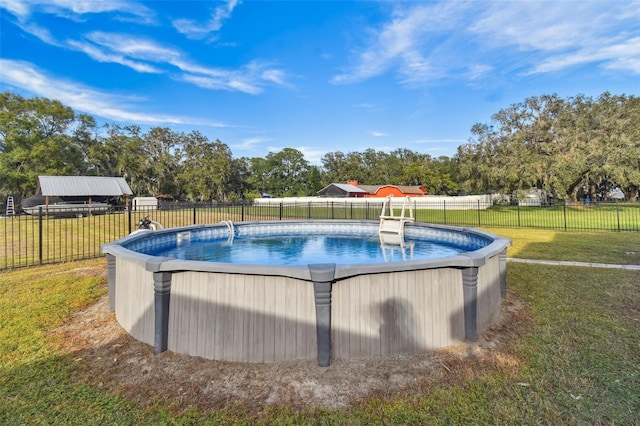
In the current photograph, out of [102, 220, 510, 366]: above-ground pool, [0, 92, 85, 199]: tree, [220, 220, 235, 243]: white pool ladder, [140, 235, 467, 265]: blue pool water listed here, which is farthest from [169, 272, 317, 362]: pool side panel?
[0, 92, 85, 199]: tree

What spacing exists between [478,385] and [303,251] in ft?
18.2

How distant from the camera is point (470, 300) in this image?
3.20 m

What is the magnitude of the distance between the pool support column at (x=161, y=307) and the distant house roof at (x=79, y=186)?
85.9 feet

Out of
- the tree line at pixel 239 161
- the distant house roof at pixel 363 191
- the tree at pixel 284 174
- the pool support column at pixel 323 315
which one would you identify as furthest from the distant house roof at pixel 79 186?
the tree at pixel 284 174

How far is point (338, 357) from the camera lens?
9.25ft

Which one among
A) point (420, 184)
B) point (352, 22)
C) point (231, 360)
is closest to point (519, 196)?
point (352, 22)

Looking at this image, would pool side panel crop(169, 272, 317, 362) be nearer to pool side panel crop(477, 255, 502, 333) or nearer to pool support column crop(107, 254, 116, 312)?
pool side panel crop(477, 255, 502, 333)

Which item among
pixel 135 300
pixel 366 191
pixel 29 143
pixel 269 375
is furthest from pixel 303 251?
pixel 366 191

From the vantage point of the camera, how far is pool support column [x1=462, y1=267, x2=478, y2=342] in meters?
3.17

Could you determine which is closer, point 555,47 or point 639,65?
point 555,47

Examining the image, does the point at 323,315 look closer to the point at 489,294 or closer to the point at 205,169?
the point at 489,294

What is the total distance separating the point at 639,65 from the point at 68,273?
3036 centimetres

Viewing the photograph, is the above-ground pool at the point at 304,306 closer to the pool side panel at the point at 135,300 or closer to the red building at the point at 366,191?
the pool side panel at the point at 135,300

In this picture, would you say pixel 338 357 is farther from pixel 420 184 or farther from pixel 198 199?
pixel 420 184
